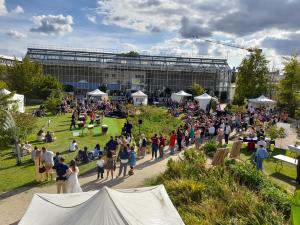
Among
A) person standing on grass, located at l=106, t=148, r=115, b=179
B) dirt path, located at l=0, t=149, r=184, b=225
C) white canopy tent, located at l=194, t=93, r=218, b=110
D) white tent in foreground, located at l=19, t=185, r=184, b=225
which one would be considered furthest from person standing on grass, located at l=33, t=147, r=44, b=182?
white canopy tent, located at l=194, t=93, r=218, b=110

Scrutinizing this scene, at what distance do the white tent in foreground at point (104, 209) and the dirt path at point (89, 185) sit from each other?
3.22m

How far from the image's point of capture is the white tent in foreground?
7.02 m

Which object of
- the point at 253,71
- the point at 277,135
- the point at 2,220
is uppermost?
the point at 253,71

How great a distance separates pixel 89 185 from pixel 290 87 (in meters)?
32.2

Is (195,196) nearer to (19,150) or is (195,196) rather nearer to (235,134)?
(19,150)

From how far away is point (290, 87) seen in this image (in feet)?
129

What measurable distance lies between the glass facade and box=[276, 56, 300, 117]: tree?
17.3 meters

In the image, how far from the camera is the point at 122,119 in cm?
3105

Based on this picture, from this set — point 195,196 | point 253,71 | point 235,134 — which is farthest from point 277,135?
point 253,71

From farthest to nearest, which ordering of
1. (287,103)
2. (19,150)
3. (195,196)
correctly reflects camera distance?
(287,103) → (19,150) → (195,196)

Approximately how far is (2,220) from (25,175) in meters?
4.29

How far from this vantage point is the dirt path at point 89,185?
1095 cm

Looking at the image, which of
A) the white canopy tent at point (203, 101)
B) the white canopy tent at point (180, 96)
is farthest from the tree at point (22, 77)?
the white canopy tent at point (203, 101)

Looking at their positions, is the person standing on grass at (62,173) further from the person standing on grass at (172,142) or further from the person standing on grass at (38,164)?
the person standing on grass at (172,142)
